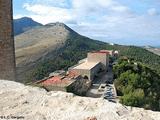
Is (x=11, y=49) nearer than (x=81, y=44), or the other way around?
(x=11, y=49)

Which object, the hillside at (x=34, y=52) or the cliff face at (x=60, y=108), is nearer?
the cliff face at (x=60, y=108)

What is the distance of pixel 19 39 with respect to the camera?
178250 millimetres

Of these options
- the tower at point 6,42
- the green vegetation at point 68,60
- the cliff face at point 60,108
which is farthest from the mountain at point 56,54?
the cliff face at point 60,108

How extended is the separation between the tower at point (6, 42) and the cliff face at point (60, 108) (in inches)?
185

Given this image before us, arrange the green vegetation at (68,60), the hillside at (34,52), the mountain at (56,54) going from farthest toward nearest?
1. the hillside at (34,52)
2. the mountain at (56,54)
3. the green vegetation at (68,60)

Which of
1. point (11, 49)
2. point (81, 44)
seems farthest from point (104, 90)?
point (81, 44)

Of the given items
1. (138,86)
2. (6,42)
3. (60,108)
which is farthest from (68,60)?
(60,108)

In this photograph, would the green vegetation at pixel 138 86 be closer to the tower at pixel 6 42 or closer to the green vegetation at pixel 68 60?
the tower at pixel 6 42

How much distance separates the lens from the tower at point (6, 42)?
9.68 meters

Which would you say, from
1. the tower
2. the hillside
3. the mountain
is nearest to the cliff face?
the tower

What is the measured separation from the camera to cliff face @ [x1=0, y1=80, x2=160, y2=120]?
166 inches

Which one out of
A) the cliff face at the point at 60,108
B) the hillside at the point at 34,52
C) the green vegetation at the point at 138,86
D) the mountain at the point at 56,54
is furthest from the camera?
the hillside at the point at 34,52

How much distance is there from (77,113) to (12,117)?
76cm

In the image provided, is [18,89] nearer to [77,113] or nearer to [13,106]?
[13,106]
